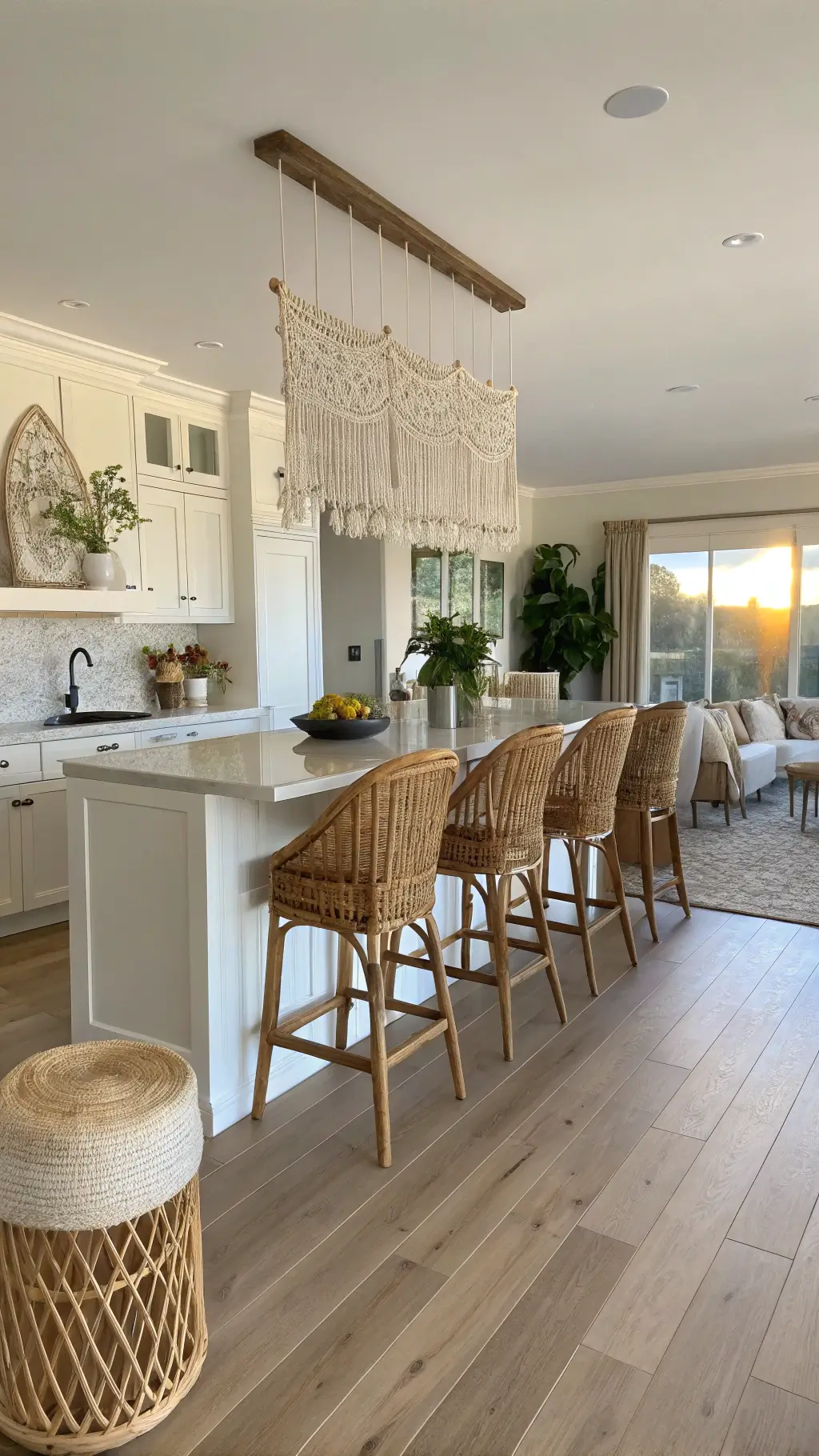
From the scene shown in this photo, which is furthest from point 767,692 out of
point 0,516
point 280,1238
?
point 280,1238

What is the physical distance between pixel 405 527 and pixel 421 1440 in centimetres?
269

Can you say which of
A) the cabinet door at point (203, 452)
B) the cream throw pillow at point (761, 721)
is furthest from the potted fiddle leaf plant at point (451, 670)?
the cream throw pillow at point (761, 721)

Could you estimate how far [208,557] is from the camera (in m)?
5.40

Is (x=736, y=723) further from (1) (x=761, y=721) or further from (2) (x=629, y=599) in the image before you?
(2) (x=629, y=599)

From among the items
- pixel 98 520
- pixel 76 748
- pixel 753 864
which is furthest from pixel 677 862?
pixel 98 520

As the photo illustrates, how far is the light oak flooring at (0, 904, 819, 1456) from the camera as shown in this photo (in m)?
1.56

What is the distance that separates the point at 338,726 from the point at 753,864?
3135mm

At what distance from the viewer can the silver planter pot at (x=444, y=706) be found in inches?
140

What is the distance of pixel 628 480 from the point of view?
8602 mm

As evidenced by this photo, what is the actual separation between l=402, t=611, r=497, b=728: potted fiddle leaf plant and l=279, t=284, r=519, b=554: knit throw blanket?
0.35 m

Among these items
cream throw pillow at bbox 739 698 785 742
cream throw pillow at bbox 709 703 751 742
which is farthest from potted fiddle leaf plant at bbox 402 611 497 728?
cream throw pillow at bbox 739 698 785 742

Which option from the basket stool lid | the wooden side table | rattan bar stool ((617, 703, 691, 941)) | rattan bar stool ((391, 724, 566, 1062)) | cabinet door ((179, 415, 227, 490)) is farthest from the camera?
the wooden side table

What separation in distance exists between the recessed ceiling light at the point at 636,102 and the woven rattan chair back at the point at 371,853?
1.78 m

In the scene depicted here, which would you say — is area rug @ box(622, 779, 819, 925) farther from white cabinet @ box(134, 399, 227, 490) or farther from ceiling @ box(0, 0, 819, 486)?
white cabinet @ box(134, 399, 227, 490)
